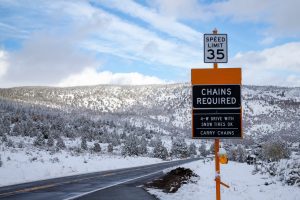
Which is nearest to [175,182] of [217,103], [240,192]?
[240,192]

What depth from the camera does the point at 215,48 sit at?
10484 millimetres

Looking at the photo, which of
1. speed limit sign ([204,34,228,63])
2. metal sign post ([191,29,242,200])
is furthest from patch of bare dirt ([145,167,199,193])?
speed limit sign ([204,34,228,63])

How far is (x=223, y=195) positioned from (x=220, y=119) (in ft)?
18.4

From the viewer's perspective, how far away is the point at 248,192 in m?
15.5

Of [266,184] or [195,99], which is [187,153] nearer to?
[266,184]

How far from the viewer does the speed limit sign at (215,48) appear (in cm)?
1045

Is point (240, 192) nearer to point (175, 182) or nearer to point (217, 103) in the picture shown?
point (175, 182)

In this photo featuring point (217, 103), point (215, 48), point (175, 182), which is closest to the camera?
point (217, 103)

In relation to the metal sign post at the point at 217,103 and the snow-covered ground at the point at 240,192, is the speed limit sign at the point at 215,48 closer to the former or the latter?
the metal sign post at the point at 217,103

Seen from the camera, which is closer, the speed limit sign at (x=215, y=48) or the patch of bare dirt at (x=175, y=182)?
the speed limit sign at (x=215, y=48)

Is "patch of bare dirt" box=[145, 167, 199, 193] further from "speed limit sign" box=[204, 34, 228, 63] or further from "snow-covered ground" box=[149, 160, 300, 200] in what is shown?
"speed limit sign" box=[204, 34, 228, 63]

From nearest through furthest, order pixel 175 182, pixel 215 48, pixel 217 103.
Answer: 1. pixel 217 103
2. pixel 215 48
3. pixel 175 182

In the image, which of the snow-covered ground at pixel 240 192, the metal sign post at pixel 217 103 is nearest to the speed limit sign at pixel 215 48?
the metal sign post at pixel 217 103

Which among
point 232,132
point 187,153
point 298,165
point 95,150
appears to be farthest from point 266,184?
point 187,153
